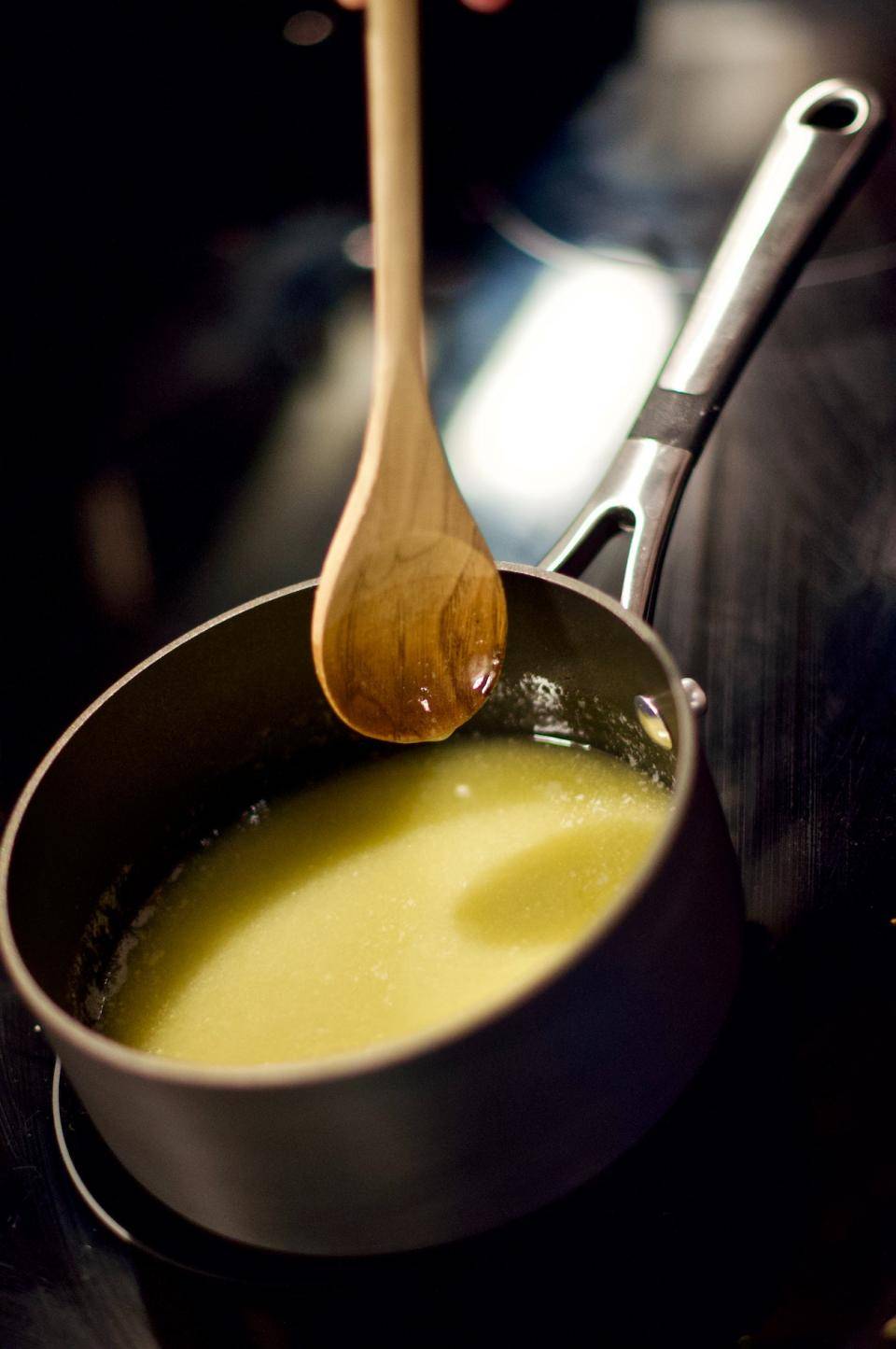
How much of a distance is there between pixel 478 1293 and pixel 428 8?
1.33 metres

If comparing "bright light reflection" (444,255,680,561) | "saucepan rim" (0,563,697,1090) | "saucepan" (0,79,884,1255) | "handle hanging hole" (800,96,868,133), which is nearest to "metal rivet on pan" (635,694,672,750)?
"saucepan" (0,79,884,1255)

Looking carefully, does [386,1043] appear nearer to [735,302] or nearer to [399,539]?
[399,539]

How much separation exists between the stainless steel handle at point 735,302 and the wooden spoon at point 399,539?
8cm

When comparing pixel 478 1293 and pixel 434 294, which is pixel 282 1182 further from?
pixel 434 294

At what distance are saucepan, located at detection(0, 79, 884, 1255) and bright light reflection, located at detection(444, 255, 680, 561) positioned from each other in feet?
0.68

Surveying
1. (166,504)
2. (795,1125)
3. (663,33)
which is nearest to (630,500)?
(795,1125)

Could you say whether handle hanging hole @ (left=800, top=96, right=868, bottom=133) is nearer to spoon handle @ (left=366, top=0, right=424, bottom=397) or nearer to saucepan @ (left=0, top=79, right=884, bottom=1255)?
saucepan @ (left=0, top=79, right=884, bottom=1255)

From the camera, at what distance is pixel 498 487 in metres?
0.94

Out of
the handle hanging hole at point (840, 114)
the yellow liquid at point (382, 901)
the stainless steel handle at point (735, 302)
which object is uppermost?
the handle hanging hole at point (840, 114)

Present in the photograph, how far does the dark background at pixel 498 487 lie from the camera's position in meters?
0.52

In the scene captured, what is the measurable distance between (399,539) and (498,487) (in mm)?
358

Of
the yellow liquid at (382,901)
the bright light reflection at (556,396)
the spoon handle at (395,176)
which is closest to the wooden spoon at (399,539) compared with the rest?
the spoon handle at (395,176)

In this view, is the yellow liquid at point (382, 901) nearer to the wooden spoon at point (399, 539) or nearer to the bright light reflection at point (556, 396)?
the wooden spoon at point (399, 539)

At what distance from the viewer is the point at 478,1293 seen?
508 mm
